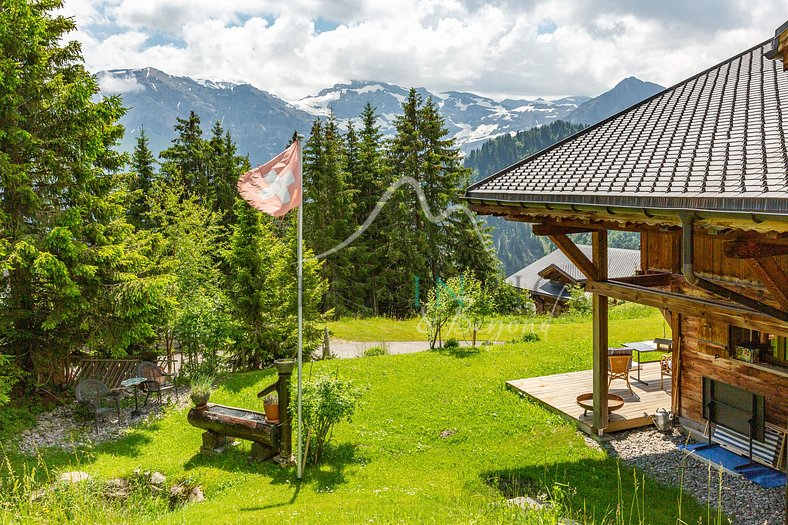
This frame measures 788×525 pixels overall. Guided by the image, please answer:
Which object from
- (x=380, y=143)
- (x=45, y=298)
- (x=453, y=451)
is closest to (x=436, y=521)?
(x=453, y=451)

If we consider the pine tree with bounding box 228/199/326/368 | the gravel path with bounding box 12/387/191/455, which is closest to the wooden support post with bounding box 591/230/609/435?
the gravel path with bounding box 12/387/191/455

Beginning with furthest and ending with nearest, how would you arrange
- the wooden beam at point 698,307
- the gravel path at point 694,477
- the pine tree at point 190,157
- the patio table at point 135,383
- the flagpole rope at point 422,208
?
the pine tree at point 190,157, the flagpole rope at point 422,208, the patio table at point 135,383, the gravel path at point 694,477, the wooden beam at point 698,307

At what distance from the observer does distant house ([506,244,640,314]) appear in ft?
118

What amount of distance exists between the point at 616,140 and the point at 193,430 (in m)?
8.79

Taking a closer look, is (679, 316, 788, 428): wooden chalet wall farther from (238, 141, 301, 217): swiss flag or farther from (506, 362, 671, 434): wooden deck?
(238, 141, 301, 217): swiss flag

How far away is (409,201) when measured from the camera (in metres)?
29.8

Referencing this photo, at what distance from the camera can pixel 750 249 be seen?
15.9ft

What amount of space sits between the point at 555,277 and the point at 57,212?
3215 cm

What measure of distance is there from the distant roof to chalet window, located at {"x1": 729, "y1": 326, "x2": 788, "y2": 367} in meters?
27.8

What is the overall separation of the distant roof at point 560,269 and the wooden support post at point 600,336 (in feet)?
91.8

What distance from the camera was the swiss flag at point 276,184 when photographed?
7680mm

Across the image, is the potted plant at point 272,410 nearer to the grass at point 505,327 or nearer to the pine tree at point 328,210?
the grass at point 505,327

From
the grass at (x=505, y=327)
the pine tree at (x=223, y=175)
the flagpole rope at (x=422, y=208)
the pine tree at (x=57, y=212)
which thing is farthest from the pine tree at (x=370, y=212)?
the pine tree at (x=57, y=212)

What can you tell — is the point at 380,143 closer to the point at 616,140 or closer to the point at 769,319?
the point at 616,140
